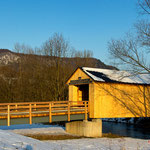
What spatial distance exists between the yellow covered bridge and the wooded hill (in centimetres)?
1277

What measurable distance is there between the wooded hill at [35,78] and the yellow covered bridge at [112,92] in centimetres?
1277

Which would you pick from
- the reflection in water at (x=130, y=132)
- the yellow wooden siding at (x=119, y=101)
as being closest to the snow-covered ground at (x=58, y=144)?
the yellow wooden siding at (x=119, y=101)

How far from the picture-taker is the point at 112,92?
22.8m

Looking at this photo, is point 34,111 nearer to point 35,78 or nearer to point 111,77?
point 111,77

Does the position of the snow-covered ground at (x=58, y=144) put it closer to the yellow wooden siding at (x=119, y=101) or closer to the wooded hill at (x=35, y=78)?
the yellow wooden siding at (x=119, y=101)

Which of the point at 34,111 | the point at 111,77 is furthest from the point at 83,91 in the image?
the point at 34,111

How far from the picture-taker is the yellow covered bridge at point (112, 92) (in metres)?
22.0

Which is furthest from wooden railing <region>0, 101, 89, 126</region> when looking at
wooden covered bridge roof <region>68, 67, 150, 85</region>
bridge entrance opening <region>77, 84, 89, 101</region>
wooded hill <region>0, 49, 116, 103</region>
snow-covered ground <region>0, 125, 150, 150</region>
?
wooded hill <region>0, 49, 116, 103</region>

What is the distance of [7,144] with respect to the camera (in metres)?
10.2

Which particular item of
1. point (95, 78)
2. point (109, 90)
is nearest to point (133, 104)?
point (109, 90)

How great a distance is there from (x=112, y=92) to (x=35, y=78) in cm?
2117

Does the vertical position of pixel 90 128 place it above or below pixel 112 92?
below

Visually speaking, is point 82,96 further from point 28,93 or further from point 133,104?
point 28,93

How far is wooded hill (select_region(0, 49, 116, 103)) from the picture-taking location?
3853 centimetres
